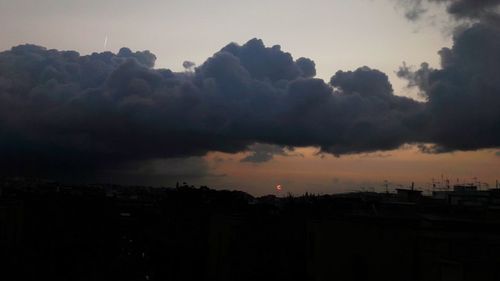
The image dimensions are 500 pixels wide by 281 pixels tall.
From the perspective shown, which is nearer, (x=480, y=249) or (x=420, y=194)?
(x=480, y=249)

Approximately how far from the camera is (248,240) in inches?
1406

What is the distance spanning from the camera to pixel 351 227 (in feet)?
85.9

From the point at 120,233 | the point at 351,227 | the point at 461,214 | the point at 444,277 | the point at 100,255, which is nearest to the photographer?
the point at 444,277

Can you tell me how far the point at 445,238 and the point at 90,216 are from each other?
133 ft

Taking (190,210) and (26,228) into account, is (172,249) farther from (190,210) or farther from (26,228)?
(26,228)

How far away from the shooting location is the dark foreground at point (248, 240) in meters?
22.6

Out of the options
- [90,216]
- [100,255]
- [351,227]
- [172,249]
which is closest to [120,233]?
[90,216]

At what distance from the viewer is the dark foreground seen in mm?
22578

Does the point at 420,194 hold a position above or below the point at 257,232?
above

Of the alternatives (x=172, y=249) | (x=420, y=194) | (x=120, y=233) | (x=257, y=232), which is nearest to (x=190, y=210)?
(x=172, y=249)

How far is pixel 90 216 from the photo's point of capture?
5378 cm

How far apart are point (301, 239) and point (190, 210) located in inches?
716

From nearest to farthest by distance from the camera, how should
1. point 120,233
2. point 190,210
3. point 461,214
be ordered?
1. point 461,214
2. point 190,210
3. point 120,233


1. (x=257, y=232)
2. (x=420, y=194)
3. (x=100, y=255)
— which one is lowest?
(x=100, y=255)
